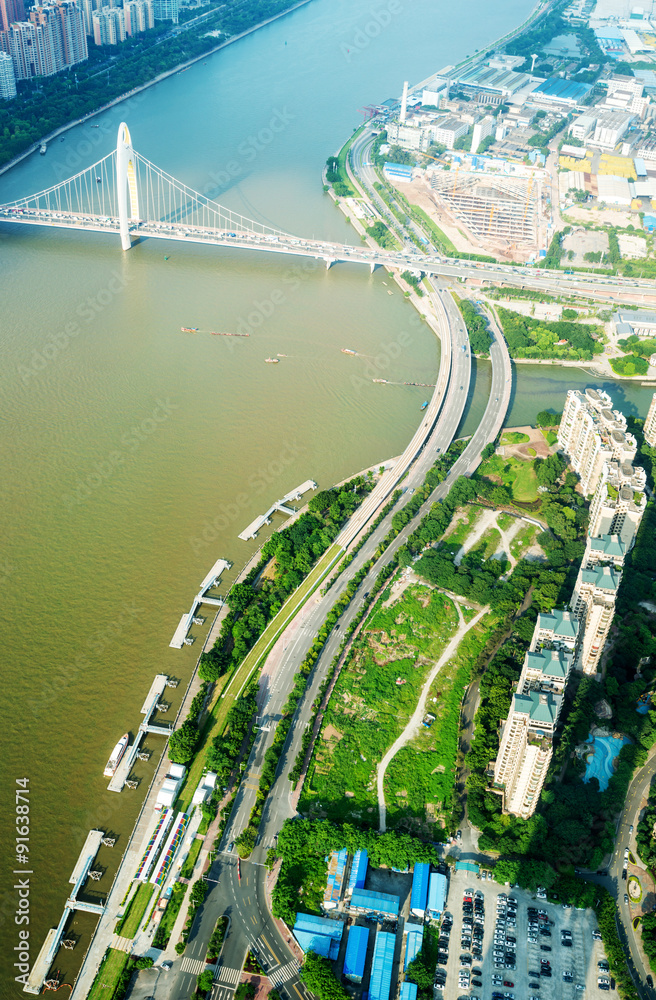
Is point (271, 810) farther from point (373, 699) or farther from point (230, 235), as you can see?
point (230, 235)

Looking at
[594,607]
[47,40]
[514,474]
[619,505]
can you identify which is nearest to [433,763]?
[594,607]

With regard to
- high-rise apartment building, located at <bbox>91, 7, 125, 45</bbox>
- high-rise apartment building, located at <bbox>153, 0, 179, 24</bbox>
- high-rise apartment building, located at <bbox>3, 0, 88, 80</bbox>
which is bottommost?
high-rise apartment building, located at <bbox>3, 0, 88, 80</bbox>

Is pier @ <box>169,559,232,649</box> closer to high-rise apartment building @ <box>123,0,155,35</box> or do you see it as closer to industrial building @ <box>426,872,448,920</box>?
industrial building @ <box>426,872,448,920</box>

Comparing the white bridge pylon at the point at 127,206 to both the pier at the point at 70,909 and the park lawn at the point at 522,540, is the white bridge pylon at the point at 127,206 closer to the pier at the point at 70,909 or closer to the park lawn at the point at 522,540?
the park lawn at the point at 522,540

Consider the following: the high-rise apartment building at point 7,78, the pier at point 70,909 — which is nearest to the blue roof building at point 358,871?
the pier at point 70,909

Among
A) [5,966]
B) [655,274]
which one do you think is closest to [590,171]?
[655,274]

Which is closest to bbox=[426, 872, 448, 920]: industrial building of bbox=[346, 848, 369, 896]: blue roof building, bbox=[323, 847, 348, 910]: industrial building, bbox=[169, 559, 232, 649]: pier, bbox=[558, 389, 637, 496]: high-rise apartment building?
bbox=[346, 848, 369, 896]: blue roof building

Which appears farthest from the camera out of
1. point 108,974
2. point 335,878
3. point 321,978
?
point 335,878
